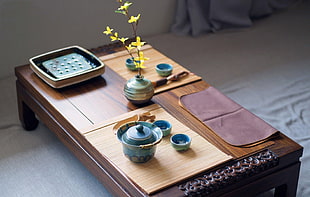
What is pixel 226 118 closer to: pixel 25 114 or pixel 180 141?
pixel 180 141

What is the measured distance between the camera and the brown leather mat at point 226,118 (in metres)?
1.81

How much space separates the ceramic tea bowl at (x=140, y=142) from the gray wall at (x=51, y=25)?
4.76 ft

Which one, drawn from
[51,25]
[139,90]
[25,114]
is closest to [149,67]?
[139,90]

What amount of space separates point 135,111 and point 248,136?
0.45 m

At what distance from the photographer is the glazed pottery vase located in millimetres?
1945

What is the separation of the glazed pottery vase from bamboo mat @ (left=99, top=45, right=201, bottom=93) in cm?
14

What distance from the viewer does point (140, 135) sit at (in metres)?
1.65

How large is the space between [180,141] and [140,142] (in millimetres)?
184

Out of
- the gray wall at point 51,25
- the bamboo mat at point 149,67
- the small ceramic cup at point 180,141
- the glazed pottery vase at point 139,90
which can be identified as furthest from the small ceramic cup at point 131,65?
the gray wall at point 51,25

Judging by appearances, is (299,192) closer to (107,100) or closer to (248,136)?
(248,136)

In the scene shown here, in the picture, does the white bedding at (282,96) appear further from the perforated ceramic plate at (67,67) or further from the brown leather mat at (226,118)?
the perforated ceramic plate at (67,67)

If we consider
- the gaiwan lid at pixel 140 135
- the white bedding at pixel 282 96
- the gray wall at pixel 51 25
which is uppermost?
the gaiwan lid at pixel 140 135

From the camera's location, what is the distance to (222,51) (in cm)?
324

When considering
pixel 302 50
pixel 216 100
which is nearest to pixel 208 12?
pixel 302 50
